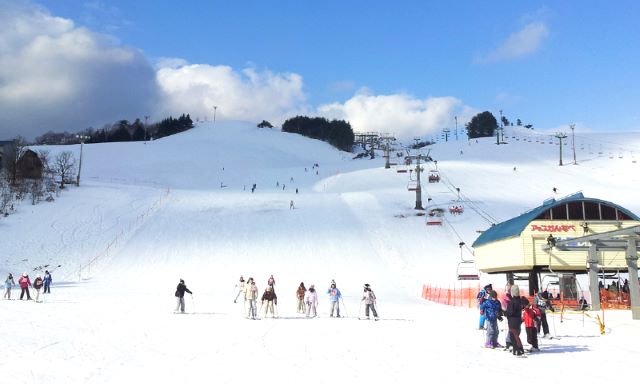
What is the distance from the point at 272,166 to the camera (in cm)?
10888

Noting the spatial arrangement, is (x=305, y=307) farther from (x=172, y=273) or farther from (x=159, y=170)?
(x=159, y=170)

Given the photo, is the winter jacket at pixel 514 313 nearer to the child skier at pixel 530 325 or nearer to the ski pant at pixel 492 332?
the child skier at pixel 530 325

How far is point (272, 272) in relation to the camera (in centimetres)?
3531

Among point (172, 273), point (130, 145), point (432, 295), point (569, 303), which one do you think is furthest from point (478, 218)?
point (130, 145)

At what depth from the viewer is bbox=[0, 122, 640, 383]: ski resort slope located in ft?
→ 38.0

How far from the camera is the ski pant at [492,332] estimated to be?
13.5 metres

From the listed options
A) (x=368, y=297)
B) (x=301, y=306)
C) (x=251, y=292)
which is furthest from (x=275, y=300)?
(x=368, y=297)

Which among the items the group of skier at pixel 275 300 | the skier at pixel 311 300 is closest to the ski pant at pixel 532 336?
the group of skier at pixel 275 300

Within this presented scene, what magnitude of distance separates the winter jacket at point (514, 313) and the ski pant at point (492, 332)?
2.98ft

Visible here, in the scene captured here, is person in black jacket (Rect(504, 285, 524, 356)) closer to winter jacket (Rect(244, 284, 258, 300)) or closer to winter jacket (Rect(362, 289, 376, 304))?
winter jacket (Rect(362, 289, 376, 304))

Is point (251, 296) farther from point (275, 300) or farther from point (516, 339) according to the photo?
point (516, 339)

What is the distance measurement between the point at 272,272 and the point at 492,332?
22.9m

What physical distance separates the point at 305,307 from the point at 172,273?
13.8 meters

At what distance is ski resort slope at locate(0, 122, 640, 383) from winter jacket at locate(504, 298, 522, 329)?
0.78 meters
